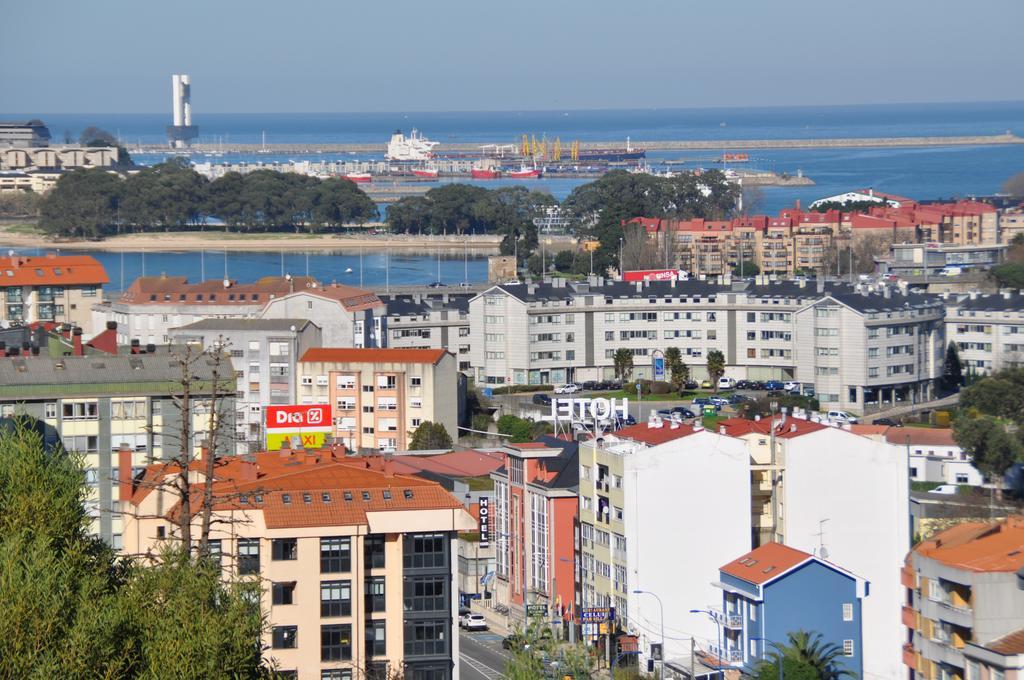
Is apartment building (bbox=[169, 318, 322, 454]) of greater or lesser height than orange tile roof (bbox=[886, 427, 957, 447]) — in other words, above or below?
above

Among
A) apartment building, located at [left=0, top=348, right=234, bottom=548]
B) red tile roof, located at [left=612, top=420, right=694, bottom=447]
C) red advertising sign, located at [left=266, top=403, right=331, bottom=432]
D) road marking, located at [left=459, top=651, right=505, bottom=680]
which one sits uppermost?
apartment building, located at [left=0, top=348, right=234, bottom=548]

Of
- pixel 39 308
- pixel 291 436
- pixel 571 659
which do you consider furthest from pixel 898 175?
pixel 571 659

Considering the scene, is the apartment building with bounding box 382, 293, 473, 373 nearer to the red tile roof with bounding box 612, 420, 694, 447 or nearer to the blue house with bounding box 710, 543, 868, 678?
the red tile roof with bounding box 612, 420, 694, 447

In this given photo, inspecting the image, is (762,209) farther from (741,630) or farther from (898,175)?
(741,630)

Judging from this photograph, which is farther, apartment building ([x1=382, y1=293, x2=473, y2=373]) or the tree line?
the tree line

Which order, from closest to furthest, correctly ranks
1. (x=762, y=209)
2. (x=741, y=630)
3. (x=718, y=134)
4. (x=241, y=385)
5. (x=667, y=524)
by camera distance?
(x=741, y=630), (x=667, y=524), (x=241, y=385), (x=762, y=209), (x=718, y=134)

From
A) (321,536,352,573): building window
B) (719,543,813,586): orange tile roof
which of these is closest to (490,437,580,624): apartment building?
(719,543,813,586): orange tile roof

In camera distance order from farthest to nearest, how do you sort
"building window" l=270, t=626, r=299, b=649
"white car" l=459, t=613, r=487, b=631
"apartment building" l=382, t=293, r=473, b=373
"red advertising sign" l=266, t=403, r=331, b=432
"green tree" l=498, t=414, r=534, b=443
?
"apartment building" l=382, t=293, r=473, b=373
"green tree" l=498, t=414, r=534, b=443
"red advertising sign" l=266, t=403, r=331, b=432
"white car" l=459, t=613, r=487, b=631
"building window" l=270, t=626, r=299, b=649
